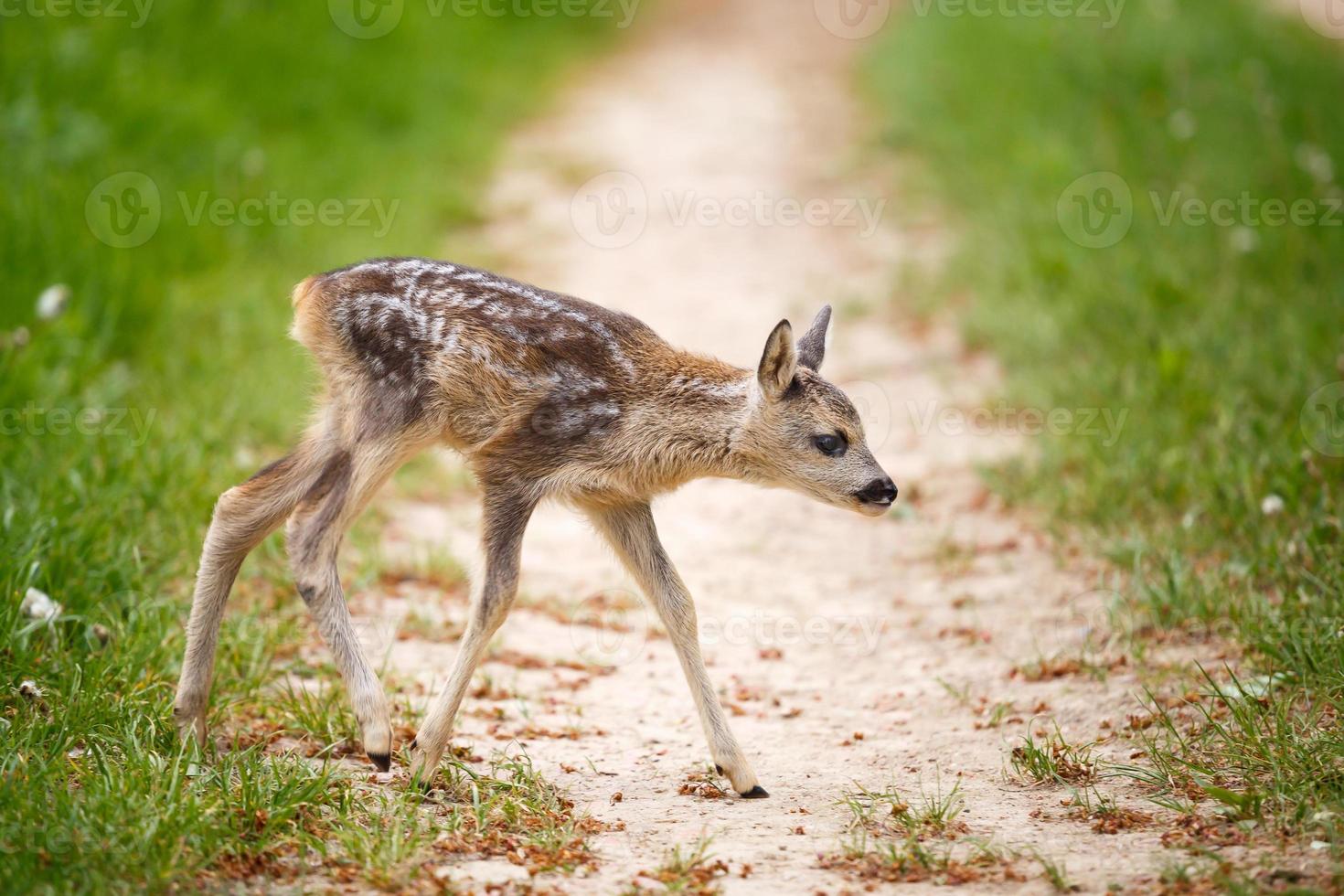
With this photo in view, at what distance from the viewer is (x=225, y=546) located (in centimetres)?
479

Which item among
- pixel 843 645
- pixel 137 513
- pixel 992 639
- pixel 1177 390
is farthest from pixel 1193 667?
pixel 137 513

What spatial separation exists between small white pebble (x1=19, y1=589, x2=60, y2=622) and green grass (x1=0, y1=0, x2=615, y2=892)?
0.13ft

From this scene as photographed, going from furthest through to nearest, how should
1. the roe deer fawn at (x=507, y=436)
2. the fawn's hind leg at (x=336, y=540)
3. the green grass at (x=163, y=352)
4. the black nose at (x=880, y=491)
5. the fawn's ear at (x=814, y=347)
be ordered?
the fawn's ear at (x=814, y=347) → the black nose at (x=880, y=491) → the roe deer fawn at (x=507, y=436) → the fawn's hind leg at (x=336, y=540) → the green grass at (x=163, y=352)

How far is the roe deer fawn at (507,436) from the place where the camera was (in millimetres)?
4707

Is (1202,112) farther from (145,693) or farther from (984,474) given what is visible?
(145,693)

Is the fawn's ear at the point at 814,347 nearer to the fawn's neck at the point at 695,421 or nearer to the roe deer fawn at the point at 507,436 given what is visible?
the roe deer fawn at the point at 507,436

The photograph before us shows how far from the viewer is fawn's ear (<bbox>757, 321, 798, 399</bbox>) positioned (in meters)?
4.75

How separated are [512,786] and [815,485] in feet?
5.16

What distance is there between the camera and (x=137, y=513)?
603 cm

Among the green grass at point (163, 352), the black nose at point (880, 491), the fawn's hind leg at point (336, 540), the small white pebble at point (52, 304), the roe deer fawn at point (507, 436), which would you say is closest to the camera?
the green grass at point (163, 352)

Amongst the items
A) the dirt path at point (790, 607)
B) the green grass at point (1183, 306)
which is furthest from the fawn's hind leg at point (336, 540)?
the green grass at point (1183, 306)

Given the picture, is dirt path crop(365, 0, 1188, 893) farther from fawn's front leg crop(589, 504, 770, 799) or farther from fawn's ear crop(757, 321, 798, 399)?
fawn's ear crop(757, 321, 798, 399)

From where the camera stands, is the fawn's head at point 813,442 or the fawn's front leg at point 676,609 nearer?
the fawn's front leg at point 676,609

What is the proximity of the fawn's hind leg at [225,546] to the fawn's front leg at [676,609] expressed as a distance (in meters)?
1.12
